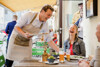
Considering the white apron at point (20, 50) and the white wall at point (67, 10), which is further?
the white wall at point (67, 10)

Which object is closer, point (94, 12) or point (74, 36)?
point (94, 12)

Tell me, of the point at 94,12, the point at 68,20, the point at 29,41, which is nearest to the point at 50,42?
the point at 29,41

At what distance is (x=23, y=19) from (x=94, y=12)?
41.9 inches

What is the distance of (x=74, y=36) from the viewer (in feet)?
9.39

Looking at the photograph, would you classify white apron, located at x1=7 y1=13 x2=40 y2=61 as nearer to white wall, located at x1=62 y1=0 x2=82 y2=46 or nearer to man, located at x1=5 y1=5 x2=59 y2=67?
man, located at x1=5 y1=5 x2=59 y2=67

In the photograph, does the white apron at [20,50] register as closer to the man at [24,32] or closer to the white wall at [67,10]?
the man at [24,32]

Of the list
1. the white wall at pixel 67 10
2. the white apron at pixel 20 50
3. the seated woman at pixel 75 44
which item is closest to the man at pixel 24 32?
the white apron at pixel 20 50

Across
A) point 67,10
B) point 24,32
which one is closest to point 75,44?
point 24,32

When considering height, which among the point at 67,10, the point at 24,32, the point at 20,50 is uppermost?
the point at 67,10

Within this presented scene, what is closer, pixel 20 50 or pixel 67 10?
pixel 20 50

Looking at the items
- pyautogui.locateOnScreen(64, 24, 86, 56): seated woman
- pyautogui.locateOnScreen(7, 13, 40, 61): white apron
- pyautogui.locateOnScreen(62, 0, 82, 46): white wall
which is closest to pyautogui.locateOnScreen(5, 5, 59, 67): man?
pyautogui.locateOnScreen(7, 13, 40, 61): white apron

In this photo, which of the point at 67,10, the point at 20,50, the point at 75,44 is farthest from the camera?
the point at 67,10

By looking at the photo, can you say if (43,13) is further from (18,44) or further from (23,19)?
(18,44)

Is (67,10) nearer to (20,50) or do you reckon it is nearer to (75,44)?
(75,44)
